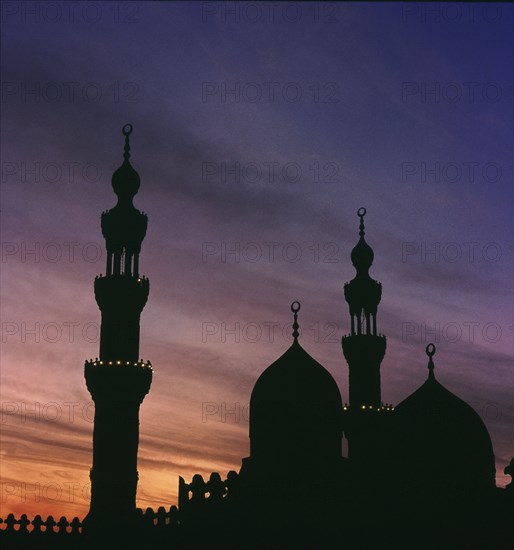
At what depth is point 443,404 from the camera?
30766mm

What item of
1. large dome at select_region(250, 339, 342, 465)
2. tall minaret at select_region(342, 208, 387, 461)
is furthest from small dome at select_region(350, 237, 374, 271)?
large dome at select_region(250, 339, 342, 465)

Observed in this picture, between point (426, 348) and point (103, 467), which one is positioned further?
point (426, 348)

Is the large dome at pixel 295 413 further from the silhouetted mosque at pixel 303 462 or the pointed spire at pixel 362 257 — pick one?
the pointed spire at pixel 362 257

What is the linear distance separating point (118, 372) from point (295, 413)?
6318mm

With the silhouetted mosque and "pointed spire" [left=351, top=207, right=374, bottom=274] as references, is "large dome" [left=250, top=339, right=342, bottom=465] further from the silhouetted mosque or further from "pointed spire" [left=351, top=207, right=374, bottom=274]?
"pointed spire" [left=351, top=207, right=374, bottom=274]

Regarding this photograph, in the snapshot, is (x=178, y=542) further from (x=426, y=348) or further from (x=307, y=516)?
(x=426, y=348)

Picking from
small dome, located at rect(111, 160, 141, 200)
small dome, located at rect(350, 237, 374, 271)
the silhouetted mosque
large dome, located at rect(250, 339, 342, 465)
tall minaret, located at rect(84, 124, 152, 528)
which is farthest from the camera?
small dome, located at rect(350, 237, 374, 271)

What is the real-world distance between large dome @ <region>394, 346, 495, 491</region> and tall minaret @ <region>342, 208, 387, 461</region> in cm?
364

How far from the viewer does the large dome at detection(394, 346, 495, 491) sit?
29.3 m

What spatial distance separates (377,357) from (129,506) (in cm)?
1257

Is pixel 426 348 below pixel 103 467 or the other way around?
the other way around

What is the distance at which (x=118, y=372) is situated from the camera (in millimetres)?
29422

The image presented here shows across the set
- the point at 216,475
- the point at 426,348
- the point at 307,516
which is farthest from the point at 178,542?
the point at 426,348

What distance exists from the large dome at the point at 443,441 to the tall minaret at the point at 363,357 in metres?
3.64
